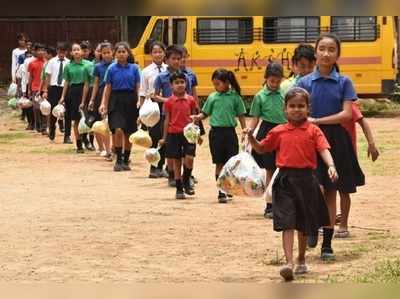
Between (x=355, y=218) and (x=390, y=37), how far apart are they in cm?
1245

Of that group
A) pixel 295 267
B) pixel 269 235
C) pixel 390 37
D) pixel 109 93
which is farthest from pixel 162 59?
pixel 390 37

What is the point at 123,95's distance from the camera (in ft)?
35.3

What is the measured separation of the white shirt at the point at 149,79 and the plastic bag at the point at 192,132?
1559 millimetres

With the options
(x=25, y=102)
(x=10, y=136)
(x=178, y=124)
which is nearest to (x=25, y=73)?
(x=25, y=102)

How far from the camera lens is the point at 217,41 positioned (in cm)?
1955

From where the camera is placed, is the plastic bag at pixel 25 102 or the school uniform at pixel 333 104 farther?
the plastic bag at pixel 25 102

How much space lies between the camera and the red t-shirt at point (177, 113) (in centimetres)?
878

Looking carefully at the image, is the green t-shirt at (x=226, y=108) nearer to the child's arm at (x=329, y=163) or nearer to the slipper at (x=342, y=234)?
the slipper at (x=342, y=234)

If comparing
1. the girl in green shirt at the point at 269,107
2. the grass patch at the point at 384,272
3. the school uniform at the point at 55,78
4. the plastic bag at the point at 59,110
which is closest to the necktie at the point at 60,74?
the school uniform at the point at 55,78

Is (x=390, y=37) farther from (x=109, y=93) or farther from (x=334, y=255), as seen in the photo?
(x=334, y=255)

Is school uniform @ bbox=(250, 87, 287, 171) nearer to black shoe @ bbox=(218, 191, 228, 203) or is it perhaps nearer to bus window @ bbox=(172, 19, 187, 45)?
black shoe @ bbox=(218, 191, 228, 203)

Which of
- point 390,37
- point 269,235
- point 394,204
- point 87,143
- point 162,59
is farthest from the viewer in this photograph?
point 390,37

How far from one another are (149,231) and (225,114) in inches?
75.8

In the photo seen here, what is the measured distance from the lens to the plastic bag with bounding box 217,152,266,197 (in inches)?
221
